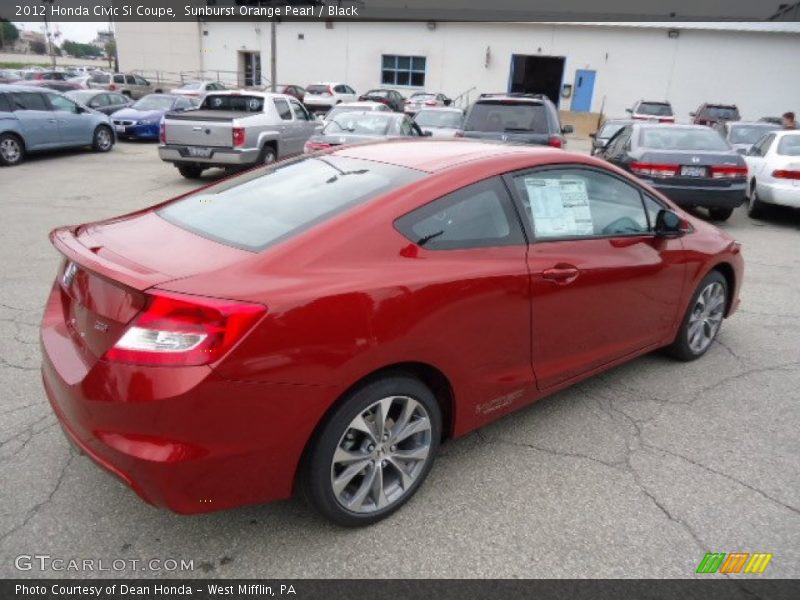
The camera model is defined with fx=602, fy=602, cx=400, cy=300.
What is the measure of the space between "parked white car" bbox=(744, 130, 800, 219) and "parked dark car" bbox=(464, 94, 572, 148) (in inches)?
131

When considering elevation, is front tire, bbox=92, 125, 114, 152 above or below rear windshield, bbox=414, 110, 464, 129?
below

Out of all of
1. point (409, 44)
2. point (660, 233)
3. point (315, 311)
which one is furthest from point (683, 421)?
point (409, 44)

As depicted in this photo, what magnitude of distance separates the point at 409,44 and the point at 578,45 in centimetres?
964

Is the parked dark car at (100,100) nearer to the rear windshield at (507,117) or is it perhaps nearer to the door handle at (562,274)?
the rear windshield at (507,117)

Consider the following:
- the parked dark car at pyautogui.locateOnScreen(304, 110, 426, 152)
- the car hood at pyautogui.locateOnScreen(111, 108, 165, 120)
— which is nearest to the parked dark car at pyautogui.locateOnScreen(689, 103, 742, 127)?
the parked dark car at pyautogui.locateOnScreen(304, 110, 426, 152)

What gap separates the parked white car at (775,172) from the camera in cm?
948

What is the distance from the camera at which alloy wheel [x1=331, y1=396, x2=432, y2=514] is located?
8.28 feet

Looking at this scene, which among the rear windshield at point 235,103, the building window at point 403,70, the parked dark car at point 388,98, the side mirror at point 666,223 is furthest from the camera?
the building window at point 403,70

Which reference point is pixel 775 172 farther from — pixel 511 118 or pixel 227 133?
pixel 227 133

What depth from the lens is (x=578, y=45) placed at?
107ft

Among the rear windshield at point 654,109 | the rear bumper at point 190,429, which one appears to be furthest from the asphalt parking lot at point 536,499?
the rear windshield at point 654,109

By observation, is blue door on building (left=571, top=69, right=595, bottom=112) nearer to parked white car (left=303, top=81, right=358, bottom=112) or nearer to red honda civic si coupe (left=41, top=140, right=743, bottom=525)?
parked white car (left=303, top=81, right=358, bottom=112)

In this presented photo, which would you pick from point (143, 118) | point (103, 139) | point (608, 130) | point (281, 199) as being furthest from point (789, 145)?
point (143, 118)

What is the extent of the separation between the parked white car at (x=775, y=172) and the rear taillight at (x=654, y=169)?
2.06 metres
